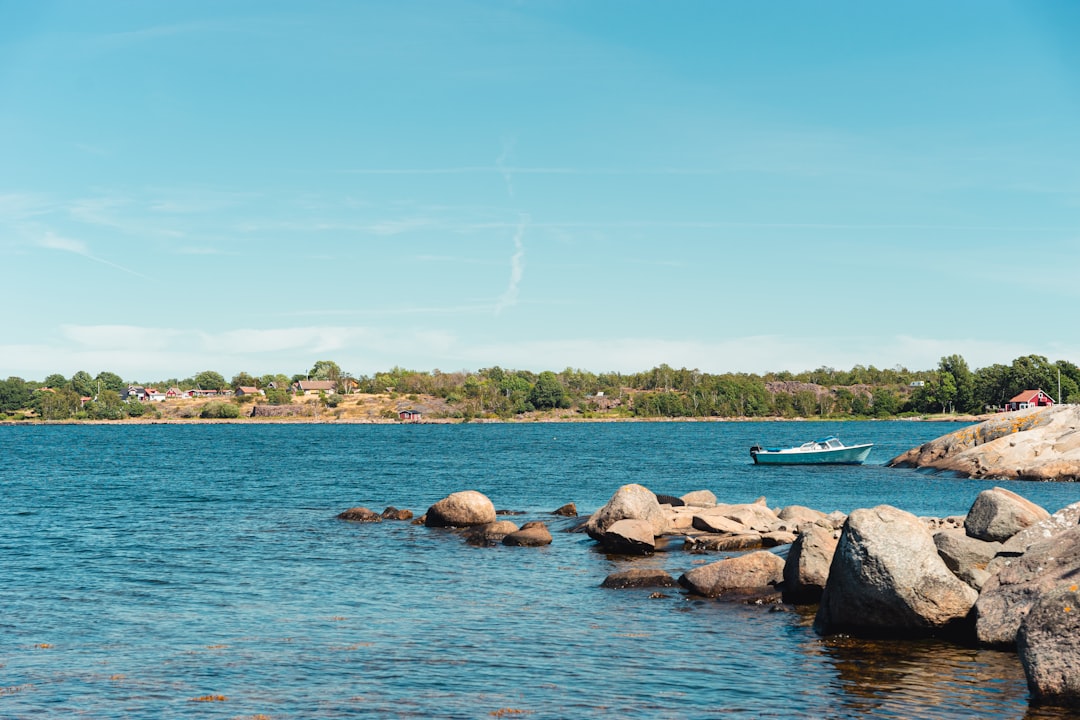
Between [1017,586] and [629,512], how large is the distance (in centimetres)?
1628

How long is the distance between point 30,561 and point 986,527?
2734cm

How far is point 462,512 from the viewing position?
37.2m

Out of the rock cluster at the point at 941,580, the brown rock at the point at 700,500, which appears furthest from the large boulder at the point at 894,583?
the brown rock at the point at 700,500

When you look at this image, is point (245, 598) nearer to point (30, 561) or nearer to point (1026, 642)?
point (30, 561)

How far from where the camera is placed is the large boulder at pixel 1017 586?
16766mm

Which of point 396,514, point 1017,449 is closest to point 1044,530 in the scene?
point 396,514

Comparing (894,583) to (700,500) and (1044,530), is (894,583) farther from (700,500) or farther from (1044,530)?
(700,500)

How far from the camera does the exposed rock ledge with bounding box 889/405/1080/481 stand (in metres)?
57.8

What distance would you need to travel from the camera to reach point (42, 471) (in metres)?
76.5

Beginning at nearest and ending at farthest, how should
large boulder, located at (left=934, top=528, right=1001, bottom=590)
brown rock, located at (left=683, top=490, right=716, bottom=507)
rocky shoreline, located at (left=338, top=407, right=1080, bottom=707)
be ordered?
1. rocky shoreline, located at (left=338, top=407, right=1080, bottom=707)
2. large boulder, located at (left=934, top=528, right=1001, bottom=590)
3. brown rock, located at (left=683, top=490, right=716, bottom=507)

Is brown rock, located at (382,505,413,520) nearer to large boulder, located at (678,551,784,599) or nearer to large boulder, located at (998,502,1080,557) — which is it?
large boulder, located at (678,551,784,599)

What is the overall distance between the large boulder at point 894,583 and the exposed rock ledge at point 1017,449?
44.6 meters

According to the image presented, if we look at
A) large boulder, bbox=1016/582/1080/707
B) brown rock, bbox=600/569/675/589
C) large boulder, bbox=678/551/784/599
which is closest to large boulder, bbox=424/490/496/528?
brown rock, bbox=600/569/675/589

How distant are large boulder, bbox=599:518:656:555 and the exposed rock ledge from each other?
37343 millimetres
